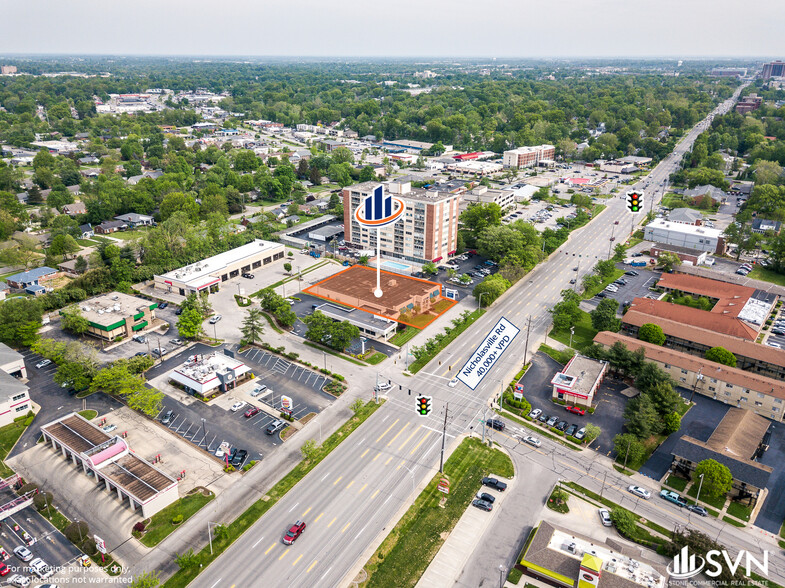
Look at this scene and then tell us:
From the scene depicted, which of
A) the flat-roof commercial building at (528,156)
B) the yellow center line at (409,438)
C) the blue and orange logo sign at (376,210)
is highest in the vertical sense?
the blue and orange logo sign at (376,210)

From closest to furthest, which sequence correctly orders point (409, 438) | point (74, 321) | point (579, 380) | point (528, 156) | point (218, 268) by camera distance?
point (409, 438) < point (579, 380) < point (74, 321) < point (218, 268) < point (528, 156)

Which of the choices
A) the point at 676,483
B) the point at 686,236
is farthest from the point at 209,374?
the point at 686,236

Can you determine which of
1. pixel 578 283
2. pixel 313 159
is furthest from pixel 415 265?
pixel 313 159

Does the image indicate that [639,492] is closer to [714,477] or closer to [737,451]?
[714,477]

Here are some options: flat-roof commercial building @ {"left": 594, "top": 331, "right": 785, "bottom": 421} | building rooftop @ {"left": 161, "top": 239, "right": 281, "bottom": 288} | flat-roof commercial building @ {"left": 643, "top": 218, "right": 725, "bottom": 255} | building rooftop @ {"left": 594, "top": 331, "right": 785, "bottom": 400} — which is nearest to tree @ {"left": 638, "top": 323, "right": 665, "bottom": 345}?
building rooftop @ {"left": 594, "top": 331, "right": 785, "bottom": 400}

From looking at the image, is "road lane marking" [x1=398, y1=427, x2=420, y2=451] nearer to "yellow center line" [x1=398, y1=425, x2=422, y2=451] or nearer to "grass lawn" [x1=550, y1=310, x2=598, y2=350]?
"yellow center line" [x1=398, y1=425, x2=422, y2=451]

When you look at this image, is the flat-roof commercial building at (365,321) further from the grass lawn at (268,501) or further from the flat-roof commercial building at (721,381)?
the flat-roof commercial building at (721,381)

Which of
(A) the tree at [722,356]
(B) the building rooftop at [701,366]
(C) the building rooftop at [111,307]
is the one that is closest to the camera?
(B) the building rooftop at [701,366]

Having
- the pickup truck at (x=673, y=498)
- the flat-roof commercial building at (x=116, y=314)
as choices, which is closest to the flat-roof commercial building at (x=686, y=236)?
the pickup truck at (x=673, y=498)

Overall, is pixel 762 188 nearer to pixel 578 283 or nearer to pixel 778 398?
pixel 578 283
